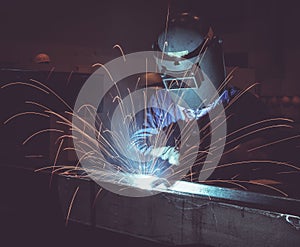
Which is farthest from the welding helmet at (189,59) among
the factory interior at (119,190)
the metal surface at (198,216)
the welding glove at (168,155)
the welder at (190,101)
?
the metal surface at (198,216)

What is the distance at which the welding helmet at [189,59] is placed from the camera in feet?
7.08

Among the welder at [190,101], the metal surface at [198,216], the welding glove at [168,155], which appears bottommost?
the metal surface at [198,216]

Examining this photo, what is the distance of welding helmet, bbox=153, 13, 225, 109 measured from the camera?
2.16 metres

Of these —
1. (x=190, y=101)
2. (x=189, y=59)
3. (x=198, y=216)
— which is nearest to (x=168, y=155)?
(x=190, y=101)

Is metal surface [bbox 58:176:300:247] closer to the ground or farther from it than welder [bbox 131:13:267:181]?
closer to the ground

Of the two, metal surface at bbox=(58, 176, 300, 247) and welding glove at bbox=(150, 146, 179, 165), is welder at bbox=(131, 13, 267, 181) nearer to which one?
welding glove at bbox=(150, 146, 179, 165)

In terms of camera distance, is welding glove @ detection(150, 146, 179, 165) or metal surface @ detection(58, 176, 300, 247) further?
welding glove @ detection(150, 146, 179, 165)

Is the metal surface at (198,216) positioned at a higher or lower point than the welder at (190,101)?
lower

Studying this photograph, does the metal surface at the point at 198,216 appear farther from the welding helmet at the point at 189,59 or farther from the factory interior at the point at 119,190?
the welding helmet at the point at 189,59

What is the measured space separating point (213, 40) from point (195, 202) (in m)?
1.29

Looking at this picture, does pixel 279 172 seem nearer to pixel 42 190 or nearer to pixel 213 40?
pixel 213 40

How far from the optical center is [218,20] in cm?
476

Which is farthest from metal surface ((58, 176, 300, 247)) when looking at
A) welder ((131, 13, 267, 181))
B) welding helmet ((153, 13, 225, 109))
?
welding helmet ((153, 13, 225, 109))

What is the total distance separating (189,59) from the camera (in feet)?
7.23
